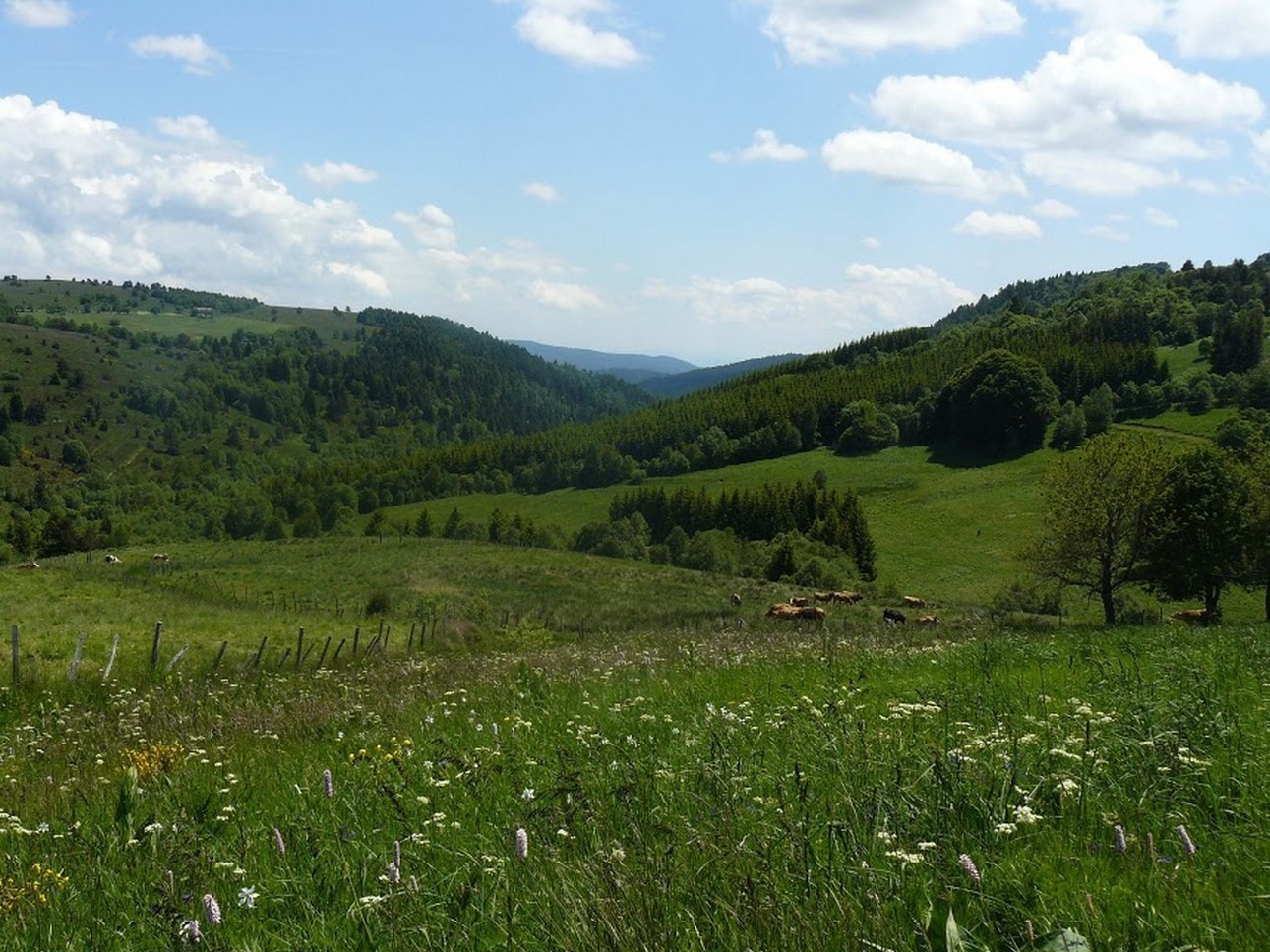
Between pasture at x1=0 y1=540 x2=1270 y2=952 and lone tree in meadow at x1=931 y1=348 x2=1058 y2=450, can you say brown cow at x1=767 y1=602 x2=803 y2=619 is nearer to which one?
pasture at x1=0 y1=540 x2=1270 y2=952

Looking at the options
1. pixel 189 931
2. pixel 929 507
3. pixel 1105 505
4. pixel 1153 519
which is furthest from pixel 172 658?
pixel 929 507

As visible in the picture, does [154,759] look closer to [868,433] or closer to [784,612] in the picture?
[784,612]

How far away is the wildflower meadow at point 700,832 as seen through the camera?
8.85ft

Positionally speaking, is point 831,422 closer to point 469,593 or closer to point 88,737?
point 469,593

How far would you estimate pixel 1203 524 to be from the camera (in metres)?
39.5

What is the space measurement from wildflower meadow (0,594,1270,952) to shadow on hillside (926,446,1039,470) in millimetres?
126190

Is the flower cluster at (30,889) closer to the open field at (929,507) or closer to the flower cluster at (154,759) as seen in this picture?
the flower cluster at (154,759)

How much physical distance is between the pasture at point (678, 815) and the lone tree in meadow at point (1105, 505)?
103ft

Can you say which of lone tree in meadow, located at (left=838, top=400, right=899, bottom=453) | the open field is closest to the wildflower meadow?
the open field

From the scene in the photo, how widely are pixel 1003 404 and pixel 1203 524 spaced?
9612 cm

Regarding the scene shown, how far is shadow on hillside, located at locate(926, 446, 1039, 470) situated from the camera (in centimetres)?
12400

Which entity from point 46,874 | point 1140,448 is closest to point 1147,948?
point 46,874

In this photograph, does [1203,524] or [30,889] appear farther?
[1203,524]

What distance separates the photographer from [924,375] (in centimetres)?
16850
